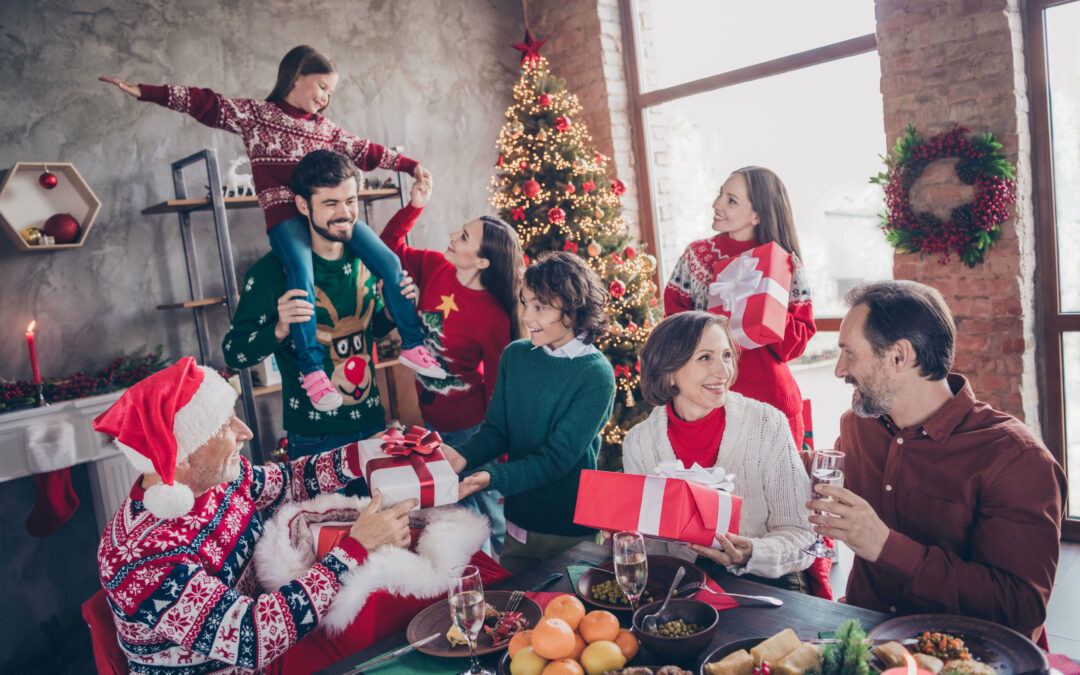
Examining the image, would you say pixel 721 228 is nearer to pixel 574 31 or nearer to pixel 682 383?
pixel 682 383

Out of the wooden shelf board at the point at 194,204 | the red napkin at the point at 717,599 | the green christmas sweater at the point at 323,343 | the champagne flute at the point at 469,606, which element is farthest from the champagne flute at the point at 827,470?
the wooden shelf board at the point at 194,204

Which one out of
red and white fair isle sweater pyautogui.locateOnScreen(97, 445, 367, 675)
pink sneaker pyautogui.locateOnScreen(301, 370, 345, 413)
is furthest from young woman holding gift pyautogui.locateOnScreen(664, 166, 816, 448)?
red and white fair isle sweater pyautogui.locateOnScreen(97, 445, 367, 675)

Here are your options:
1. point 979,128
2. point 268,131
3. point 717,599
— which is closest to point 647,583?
point 717,599

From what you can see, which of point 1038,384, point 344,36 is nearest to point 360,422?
point 344,36

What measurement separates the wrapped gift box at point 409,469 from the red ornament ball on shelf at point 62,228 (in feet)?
7.12

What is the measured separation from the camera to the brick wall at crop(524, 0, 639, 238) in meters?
5.01

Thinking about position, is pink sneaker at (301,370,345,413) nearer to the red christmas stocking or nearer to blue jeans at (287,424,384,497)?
blue jeans at (287,424,384,497)

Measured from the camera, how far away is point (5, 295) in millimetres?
3297

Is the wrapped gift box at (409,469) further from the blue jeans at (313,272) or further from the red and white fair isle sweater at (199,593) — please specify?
the blue jeans at (313,272)

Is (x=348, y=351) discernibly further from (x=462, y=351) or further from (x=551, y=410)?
(x=551, y=410)

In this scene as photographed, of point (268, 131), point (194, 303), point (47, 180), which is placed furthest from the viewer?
point (194, 303)

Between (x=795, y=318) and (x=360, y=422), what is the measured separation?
1628 millimetres

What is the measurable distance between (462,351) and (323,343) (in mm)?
529

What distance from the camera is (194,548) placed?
5.12 feet
